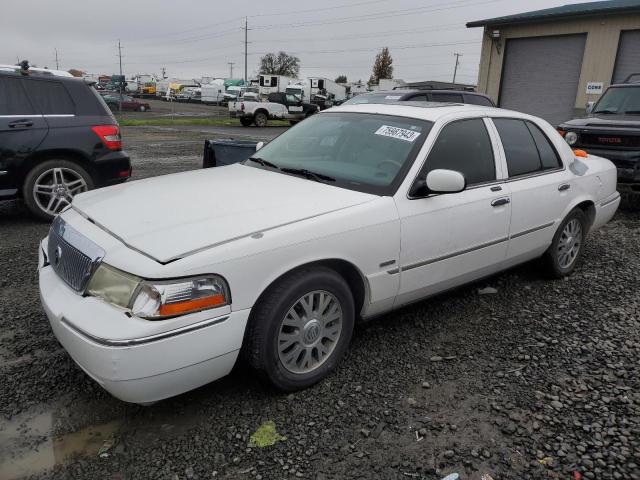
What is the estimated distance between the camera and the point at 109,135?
652 centimetres

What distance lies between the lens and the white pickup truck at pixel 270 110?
25984 mm

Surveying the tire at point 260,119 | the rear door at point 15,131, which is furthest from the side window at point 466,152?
the tire at point 260,119

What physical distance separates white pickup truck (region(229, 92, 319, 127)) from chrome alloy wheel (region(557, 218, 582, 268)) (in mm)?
22527

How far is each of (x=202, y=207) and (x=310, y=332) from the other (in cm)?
94

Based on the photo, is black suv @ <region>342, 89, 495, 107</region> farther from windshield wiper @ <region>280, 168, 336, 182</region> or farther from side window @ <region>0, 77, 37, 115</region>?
windshield wiper @ <region>280, 168, 336, 182</region>

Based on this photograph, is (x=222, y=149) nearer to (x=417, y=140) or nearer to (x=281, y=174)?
(x=281, y=174)

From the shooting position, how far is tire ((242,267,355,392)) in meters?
2.69

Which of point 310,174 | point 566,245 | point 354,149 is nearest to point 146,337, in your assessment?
point 310,174

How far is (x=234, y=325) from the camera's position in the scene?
8.41 feet

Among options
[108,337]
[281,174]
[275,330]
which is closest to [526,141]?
[281,174]

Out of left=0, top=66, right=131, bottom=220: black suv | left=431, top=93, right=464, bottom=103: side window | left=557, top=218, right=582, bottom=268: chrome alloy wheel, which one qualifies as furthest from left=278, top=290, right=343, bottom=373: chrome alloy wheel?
left=431, top=93, right=464, bottom=103: side window

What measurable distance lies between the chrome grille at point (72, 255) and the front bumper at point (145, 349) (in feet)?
0.35

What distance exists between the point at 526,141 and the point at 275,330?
2.86 metres

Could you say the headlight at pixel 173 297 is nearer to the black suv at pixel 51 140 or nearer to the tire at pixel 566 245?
the tire at pixel 566 245
